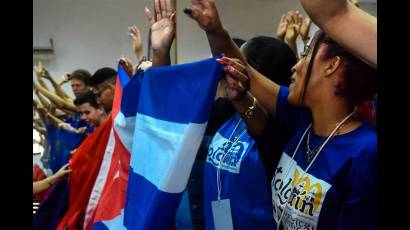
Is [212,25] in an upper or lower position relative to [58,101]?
upper

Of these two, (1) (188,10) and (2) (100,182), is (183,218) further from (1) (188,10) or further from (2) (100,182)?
(1) (188,10)

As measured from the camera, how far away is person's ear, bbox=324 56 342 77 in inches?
35.3

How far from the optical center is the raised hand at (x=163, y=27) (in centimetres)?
117

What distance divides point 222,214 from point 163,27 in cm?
49

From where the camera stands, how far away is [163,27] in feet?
3.87

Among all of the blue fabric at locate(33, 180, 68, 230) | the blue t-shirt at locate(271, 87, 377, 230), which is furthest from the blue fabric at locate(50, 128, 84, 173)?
the blue t-shirt at locate(271, 87, 377, 230)

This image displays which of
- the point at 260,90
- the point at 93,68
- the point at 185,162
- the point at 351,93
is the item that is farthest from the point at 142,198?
the point at 93,68

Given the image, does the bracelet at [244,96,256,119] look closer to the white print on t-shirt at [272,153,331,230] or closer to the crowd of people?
the crowd of people

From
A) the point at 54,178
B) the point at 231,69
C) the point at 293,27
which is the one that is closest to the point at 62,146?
the point at 54,178

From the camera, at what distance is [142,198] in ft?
3.43

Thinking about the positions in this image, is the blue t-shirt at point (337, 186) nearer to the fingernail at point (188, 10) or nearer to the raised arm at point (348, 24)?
the raised arm at point (348, 24)
